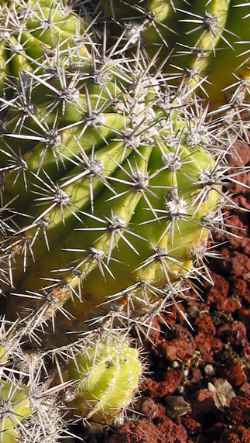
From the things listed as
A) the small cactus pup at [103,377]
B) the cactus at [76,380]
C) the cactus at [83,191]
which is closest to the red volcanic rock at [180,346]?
the cactus at [76,380]

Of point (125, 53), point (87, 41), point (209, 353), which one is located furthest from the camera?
point (209, 353)

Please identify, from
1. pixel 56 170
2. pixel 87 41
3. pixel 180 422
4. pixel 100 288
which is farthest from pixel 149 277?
pixel 180 422

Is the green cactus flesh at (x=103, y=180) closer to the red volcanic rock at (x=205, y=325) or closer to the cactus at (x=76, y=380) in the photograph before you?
the cactus at (x=76, y=380)

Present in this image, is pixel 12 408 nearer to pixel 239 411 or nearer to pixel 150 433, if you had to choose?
pixel 150 433

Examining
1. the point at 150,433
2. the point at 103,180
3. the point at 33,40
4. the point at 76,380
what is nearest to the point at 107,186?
the point at 103,180

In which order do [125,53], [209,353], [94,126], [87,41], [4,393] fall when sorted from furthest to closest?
[209,353], [125,53], [87,41], [4,393], [94,126]

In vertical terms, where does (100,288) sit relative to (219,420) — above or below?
above

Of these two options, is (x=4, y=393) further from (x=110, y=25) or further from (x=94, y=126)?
(x=110, y=25)

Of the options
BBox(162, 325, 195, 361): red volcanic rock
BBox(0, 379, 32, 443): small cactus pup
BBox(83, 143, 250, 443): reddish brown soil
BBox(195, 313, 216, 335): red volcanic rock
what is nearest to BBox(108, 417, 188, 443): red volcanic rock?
BBox(83, 143, 250, 443): reddish brown soil
